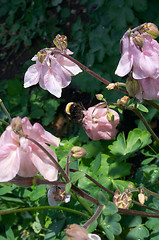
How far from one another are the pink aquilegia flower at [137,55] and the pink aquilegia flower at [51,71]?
0.82 feet

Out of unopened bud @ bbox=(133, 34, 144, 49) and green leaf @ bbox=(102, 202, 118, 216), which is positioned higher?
unopened bud @ bbox=(133, 34, 144, 49)

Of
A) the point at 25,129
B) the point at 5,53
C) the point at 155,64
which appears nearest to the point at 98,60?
the point at 155,64

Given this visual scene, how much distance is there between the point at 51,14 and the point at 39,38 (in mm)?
315

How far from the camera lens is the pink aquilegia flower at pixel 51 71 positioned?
3.77 ft

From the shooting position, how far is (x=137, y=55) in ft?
3.40

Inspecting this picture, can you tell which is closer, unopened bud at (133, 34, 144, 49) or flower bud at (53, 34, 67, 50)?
unopened bud at (133, 34, 144, 49)

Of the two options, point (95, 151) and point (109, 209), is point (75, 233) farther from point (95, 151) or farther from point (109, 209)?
point (95, 151)

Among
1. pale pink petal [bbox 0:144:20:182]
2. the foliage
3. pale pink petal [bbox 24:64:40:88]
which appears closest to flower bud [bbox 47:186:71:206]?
the foliage

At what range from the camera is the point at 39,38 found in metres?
3.30

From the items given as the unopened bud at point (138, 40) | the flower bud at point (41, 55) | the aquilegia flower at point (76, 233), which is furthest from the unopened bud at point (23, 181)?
the unopened bud at point (138, 40)

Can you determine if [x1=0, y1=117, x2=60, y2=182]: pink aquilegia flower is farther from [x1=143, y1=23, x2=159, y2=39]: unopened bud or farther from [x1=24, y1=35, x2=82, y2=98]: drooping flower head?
[x1=143, y1=23, x2=159, y2=39]: unopened bud

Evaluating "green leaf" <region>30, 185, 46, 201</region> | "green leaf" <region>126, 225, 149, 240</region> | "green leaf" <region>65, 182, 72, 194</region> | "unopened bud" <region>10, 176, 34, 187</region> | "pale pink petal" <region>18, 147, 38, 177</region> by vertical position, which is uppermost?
"pale pink petal" <region>18, 147, 38, 177</region>

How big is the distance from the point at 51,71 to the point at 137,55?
1.12 feet

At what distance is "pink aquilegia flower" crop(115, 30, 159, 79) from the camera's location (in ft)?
3.35
